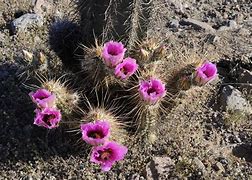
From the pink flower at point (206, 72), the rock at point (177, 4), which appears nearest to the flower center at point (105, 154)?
the pink flower at point (206, 72)

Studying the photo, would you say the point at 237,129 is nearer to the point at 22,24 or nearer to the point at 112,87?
the point at 112,87

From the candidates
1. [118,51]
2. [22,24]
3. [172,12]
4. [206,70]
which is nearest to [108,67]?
[118,51]

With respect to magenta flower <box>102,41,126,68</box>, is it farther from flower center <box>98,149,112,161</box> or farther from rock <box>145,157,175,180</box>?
rock <box>145,157,175,180</box>

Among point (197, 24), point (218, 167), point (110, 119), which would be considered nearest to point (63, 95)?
point (110, 119)

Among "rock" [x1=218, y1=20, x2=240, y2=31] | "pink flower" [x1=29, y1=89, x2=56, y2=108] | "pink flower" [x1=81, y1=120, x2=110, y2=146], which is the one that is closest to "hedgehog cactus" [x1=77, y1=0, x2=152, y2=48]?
"pink flower" [x1=29, y1=89, x2=56, y2=108]

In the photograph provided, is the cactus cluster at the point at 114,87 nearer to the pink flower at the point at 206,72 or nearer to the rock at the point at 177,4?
the pink flower at the point at 206,72

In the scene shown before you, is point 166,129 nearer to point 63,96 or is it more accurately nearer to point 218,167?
point 218,167
